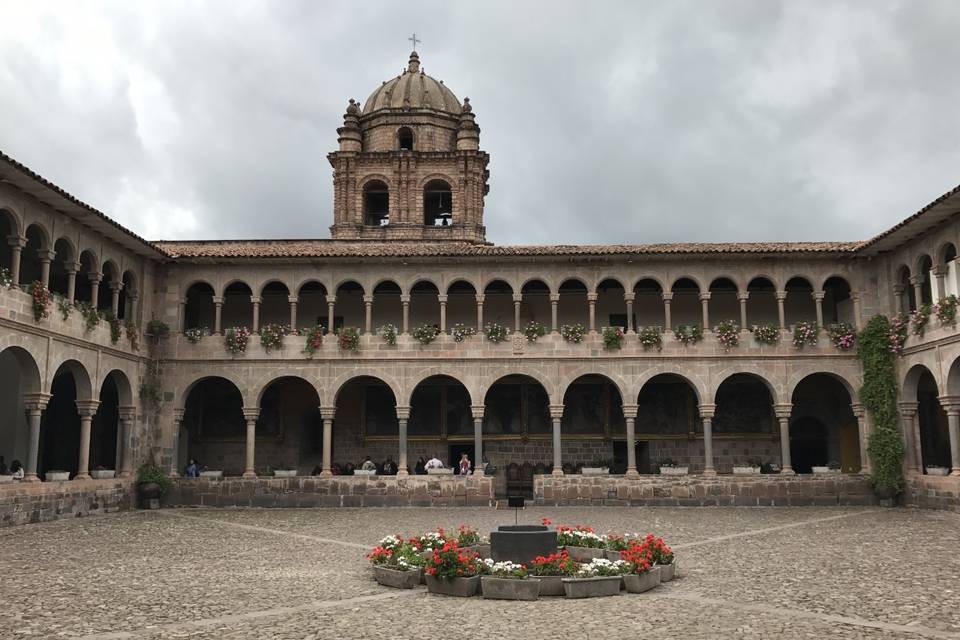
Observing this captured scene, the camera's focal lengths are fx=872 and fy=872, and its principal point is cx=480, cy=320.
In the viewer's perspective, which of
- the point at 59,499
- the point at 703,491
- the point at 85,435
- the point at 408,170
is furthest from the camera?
the point at 408,170

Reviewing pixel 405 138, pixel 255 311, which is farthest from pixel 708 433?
pixel 405 138

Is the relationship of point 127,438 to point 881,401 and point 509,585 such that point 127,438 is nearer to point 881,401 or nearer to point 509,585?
point 509,585

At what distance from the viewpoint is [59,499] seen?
20812 millimetres

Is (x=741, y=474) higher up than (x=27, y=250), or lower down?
lower down

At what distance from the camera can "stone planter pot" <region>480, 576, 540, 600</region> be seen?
10.1 m

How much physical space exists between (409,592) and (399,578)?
12.2 inches

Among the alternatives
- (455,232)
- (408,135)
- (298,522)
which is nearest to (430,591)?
(298,522)

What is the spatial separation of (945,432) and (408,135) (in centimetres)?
2233

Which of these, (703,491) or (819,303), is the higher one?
(819,303)

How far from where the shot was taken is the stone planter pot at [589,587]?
33.2 feet

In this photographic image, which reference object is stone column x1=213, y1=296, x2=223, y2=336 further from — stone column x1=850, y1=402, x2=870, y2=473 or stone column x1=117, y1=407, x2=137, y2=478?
stone column x1=850, y1=402, x2=870, y2=473

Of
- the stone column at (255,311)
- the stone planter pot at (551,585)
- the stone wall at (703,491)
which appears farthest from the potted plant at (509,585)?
the stone column at (255,311)

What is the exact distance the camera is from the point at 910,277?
23984 millimetres

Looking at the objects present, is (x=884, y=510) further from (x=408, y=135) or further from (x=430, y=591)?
(x=408, y=135)
